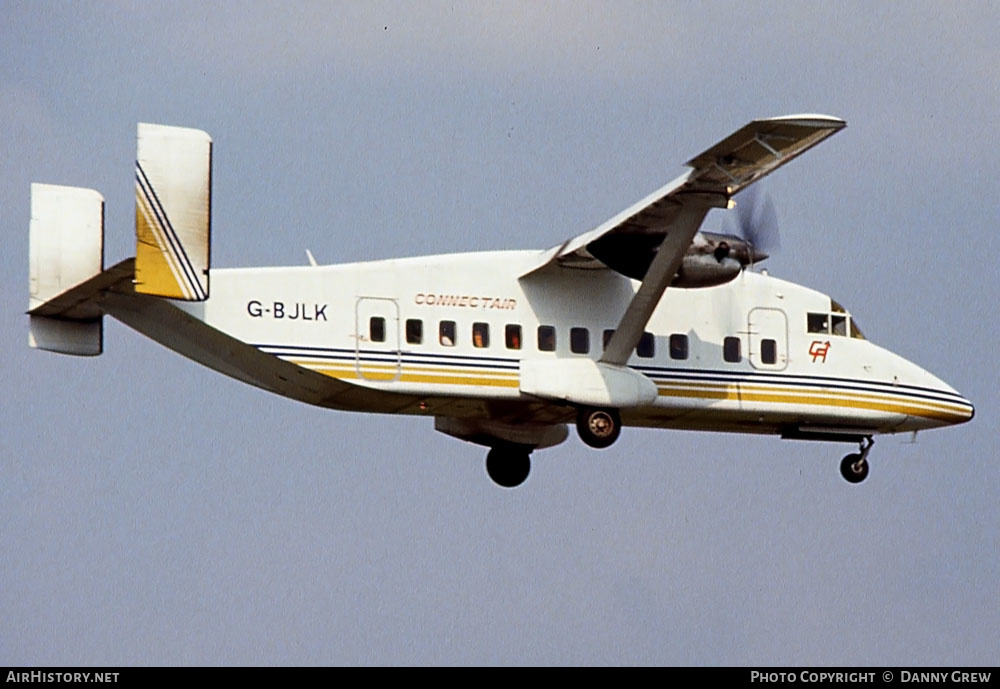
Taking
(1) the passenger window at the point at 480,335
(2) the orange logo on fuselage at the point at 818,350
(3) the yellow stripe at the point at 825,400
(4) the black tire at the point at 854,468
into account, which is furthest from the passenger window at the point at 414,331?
Answer: (4) the black tire at the point at 854,468

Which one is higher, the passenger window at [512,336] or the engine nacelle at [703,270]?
the engine nacelle at [703,270]

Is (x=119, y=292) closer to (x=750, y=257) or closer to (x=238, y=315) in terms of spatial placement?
(x=238, y=315)

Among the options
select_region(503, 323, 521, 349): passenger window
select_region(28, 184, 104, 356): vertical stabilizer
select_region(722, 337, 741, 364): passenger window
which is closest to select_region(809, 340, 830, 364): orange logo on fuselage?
select_region(722, 337, 741, 364): passenger window

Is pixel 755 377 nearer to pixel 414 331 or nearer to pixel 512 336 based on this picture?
pixel 512 336

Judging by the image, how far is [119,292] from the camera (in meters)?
27.9

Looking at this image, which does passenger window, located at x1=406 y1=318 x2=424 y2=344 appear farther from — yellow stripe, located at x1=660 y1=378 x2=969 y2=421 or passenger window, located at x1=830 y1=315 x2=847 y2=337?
passenger window, located at x1=830 y1=315 x2=847 y2=337

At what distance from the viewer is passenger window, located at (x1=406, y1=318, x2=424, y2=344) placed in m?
29.5

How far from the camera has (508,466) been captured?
1304 inches

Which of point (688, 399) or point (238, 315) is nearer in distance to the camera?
point (238, 315)

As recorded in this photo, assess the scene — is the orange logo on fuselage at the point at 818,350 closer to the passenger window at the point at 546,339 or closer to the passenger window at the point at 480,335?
the passenger window at the point at 546,339

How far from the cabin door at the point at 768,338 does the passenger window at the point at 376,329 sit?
562 cm

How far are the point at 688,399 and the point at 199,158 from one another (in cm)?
832

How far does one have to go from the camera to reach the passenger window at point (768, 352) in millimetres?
31966
